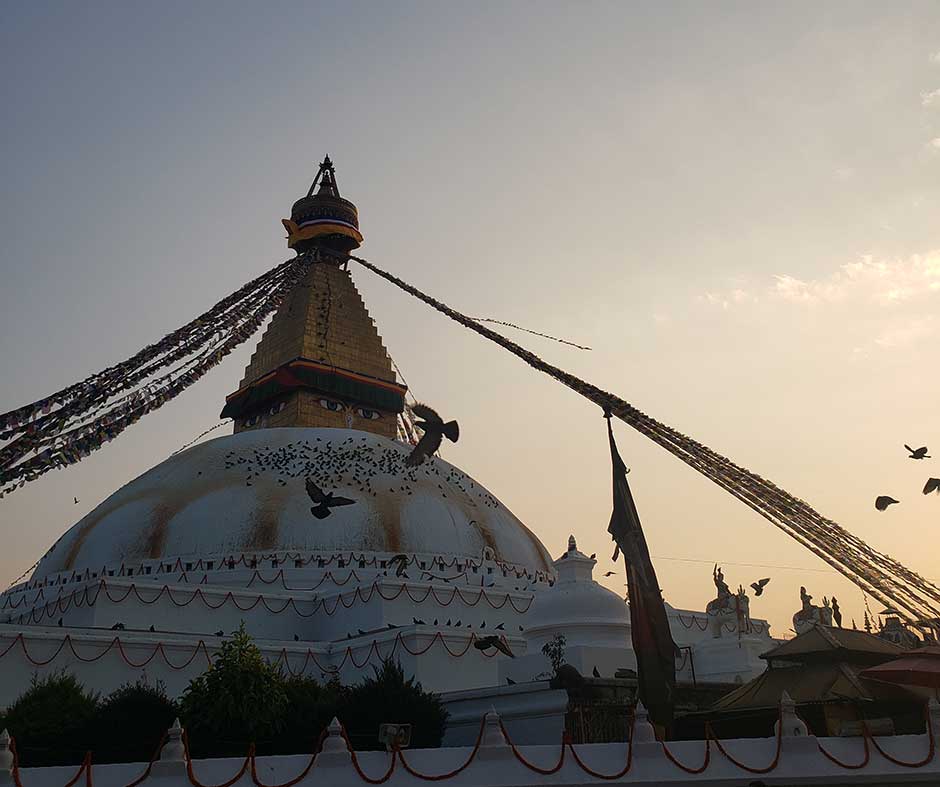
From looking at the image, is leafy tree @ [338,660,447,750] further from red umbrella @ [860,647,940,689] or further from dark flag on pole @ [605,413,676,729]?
red umbrella @ [860,647,940,689]

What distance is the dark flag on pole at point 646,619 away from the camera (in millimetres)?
13148

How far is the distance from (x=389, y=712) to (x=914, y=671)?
23.5ft

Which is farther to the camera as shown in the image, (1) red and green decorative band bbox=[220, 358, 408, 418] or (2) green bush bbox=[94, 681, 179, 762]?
(1) red and green decorative band bbox=[220, 358, 408, 418]

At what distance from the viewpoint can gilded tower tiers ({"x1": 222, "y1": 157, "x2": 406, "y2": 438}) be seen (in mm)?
34625

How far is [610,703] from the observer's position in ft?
48.6

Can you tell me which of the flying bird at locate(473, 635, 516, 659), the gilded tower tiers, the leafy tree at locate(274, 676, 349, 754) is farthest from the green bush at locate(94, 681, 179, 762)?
the gilded tower tiers

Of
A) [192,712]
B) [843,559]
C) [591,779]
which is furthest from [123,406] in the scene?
[843,559]

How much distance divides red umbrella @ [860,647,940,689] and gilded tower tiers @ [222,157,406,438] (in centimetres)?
2375

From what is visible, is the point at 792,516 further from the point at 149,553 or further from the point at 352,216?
the point at 352,216

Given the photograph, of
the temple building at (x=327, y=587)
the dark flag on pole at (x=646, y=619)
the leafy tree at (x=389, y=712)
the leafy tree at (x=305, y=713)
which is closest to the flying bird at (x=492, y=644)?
the temple building at (x=327, y=587)

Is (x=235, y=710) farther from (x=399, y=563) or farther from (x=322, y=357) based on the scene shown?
(x=322, y=357)

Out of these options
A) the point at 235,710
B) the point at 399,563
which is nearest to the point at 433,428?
the point at 399,563

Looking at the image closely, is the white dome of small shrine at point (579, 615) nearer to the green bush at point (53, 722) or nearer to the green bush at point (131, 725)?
the green bush at point (131, 725)

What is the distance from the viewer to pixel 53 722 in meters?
13.8
